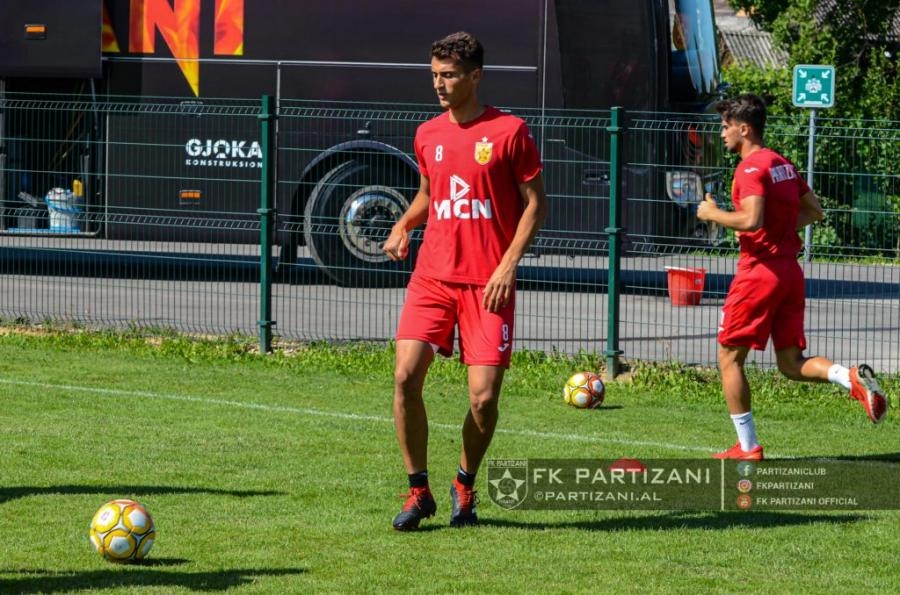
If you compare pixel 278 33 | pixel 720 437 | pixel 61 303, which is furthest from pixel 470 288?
pixel 278 33

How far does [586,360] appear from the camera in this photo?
38.4 ft

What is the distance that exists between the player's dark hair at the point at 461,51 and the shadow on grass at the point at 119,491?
225cm

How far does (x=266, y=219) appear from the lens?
1260cm

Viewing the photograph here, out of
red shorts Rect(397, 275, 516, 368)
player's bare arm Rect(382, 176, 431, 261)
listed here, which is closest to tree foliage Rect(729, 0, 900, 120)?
player's bare arm Rect(382, 176, 431, 261)

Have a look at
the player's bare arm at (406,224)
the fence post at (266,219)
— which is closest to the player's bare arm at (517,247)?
the player's bare arm at (406,224)

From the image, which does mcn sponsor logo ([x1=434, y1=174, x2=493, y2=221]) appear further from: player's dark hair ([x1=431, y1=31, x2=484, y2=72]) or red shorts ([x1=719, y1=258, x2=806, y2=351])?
red shorts ([x1=719, y1=258, x2=806, y2=351])

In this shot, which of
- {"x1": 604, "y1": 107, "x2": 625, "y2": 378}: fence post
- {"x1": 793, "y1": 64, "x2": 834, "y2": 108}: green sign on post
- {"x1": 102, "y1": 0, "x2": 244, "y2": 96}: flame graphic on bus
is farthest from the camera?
{"x1": 793, "y1": 64, "x2": 834, "y2": 108}: green sign on post

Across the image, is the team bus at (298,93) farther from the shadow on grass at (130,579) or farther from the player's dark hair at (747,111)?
the shadow on grass at (130,579)

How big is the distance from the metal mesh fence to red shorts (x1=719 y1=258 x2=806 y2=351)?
3.44m

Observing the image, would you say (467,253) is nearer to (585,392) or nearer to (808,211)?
A: (808,211)

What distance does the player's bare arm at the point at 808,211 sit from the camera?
8.33 m

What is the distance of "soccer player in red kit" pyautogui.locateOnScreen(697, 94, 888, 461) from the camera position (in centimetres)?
809

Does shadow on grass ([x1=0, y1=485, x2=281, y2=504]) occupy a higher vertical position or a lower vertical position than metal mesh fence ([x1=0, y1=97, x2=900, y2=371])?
lower

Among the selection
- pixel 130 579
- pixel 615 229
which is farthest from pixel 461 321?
pixel 615 229
